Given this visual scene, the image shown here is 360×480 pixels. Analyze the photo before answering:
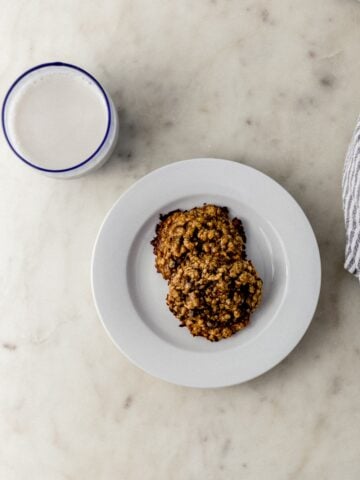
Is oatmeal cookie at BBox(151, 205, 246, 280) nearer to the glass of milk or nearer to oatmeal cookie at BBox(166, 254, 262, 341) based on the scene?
oatmeal cookie at BBox(166, 254, 262, 341)

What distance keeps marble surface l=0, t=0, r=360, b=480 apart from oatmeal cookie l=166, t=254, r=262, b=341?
0.55 feet

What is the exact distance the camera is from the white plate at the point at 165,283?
1.13 meters

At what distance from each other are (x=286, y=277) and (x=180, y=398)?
31 centimetres

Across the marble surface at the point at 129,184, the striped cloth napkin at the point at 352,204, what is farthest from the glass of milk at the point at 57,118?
the striped cloth napkin at the point at 352,204

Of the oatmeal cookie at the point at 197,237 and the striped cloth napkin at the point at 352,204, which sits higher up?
the striped cloth napkin at the point at 352,204

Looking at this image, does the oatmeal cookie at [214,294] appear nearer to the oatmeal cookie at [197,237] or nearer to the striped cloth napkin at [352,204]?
the oatmeal cookie at [197,237]

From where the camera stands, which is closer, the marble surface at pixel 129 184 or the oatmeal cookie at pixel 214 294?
the oatmeal cookie at pixel 214 294

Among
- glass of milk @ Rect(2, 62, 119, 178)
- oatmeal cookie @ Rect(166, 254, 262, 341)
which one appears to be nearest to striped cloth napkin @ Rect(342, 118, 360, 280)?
oatmeal cookie @ Rect(166, 254, 262, 341)

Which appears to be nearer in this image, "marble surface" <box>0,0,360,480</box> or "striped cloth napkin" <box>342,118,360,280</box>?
"striped cloth napkin" <box>342,118,360,280</box>

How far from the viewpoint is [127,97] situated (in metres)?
1.25

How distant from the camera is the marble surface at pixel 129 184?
1203 mm

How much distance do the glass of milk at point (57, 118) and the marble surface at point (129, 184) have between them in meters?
0.09

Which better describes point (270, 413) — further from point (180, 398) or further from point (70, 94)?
point (70, 94)

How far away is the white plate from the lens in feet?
3.71
